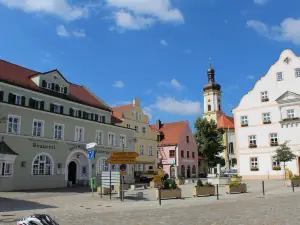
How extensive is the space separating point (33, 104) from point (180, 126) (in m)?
34.8

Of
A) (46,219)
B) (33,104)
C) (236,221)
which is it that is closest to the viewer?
(46,219)

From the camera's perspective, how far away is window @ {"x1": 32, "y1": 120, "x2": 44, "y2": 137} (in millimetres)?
30109

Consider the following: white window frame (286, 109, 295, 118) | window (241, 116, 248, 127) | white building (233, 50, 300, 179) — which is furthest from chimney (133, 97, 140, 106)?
white window frame (286, 109, 295, 118)

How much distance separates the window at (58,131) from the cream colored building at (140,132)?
1542 centimetres

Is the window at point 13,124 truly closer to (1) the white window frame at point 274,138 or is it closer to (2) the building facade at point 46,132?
(2) the building facade at point 46,132

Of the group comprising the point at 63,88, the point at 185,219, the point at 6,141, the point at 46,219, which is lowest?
the point at 185,219

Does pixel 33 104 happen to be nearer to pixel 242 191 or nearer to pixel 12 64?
pixel 12 64

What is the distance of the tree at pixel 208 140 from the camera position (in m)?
62.1

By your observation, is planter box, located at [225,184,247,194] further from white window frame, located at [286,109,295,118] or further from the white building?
white window frame, located at [286,109,295,118]

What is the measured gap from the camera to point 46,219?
4.18m

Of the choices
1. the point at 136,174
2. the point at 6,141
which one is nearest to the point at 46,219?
the point at 6,141

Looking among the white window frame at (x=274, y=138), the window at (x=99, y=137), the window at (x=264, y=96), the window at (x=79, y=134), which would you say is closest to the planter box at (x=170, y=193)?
the window at (x=79, y=134)

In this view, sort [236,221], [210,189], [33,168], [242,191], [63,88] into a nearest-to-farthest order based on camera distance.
A: 1. [236,221]
2. [210,189]
3. [242,191]
4. [33,168]
5. [63,88]

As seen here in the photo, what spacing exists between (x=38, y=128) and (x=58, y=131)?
2.40m
